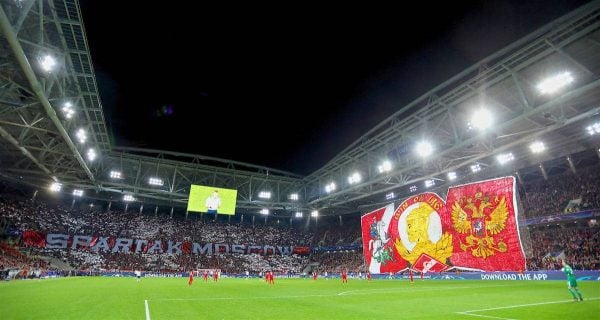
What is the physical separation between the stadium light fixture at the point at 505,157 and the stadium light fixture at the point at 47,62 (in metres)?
Result: 43.7

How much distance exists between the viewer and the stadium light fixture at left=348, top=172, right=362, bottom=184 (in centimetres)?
4438

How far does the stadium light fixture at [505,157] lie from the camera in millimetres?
37562

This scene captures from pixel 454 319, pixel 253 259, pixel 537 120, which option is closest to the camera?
pixel 454 319

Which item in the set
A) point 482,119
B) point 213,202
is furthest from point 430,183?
point 213,202

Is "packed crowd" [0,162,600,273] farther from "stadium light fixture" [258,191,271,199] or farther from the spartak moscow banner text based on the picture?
"stadium light fixture" [258,191,271,199]

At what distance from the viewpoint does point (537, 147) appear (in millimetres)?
35188

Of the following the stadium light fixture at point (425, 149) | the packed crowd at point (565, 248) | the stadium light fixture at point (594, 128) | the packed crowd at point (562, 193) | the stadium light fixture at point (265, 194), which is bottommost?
the packed crowd at point (565, 248)

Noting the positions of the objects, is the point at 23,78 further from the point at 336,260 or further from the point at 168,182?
the point at 336,260

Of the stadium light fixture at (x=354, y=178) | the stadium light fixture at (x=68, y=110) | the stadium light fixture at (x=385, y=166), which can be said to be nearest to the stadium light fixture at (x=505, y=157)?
the stadium light fixture at (x=385, y=166)

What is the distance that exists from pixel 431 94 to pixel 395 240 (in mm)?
22185

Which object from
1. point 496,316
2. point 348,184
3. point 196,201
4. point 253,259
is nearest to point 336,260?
point 253,259

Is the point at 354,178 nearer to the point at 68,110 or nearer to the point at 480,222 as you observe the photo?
the point at 480,222

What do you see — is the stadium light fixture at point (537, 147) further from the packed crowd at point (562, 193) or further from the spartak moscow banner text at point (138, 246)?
the spartak moscow banner text at point (138, 246)

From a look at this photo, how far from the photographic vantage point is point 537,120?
1040 inches
